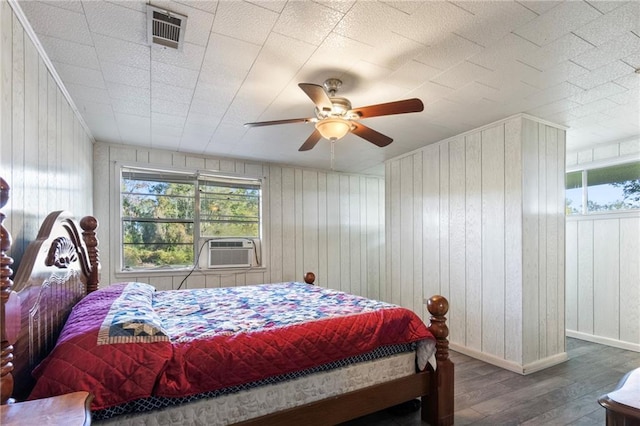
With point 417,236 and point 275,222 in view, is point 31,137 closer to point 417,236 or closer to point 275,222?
point 275,222

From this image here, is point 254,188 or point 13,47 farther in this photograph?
point 254,188

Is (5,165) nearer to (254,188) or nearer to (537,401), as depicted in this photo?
(254,188)

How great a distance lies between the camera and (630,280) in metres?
3.77

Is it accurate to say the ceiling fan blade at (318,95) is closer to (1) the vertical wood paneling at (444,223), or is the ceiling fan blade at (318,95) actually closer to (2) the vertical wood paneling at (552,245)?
(1) the vertical wood paneling at (444,223)

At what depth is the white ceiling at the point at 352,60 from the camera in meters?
1.67

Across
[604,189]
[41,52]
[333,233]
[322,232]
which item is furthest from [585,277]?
[41,52]

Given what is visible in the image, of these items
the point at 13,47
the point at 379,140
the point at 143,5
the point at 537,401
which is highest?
the point at 143,5

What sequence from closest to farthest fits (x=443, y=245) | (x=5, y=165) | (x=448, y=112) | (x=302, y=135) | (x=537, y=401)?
(x=5, y=165) → (x=537, y=401) → (x=448, y=112) → (x=302, y=135) → (x=443, y=245)

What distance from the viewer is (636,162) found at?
379 cm

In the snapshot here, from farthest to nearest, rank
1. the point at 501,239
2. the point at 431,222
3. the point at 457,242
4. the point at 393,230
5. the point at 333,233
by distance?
1. the point at 333,233
2. the point at 393,230
3. the point at 431,222
4. the point at 457,242
5. the point at 501,239

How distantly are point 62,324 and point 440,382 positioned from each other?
236 cm

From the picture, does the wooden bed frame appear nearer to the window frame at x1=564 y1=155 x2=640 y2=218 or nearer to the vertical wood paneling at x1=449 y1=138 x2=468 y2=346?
the vertical wood paneling at x1=449 y1=138 x2=468 y2=346

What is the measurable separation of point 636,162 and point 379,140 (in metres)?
3.44

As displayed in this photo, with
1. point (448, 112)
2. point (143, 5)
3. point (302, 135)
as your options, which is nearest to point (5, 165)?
point (143, 5)
